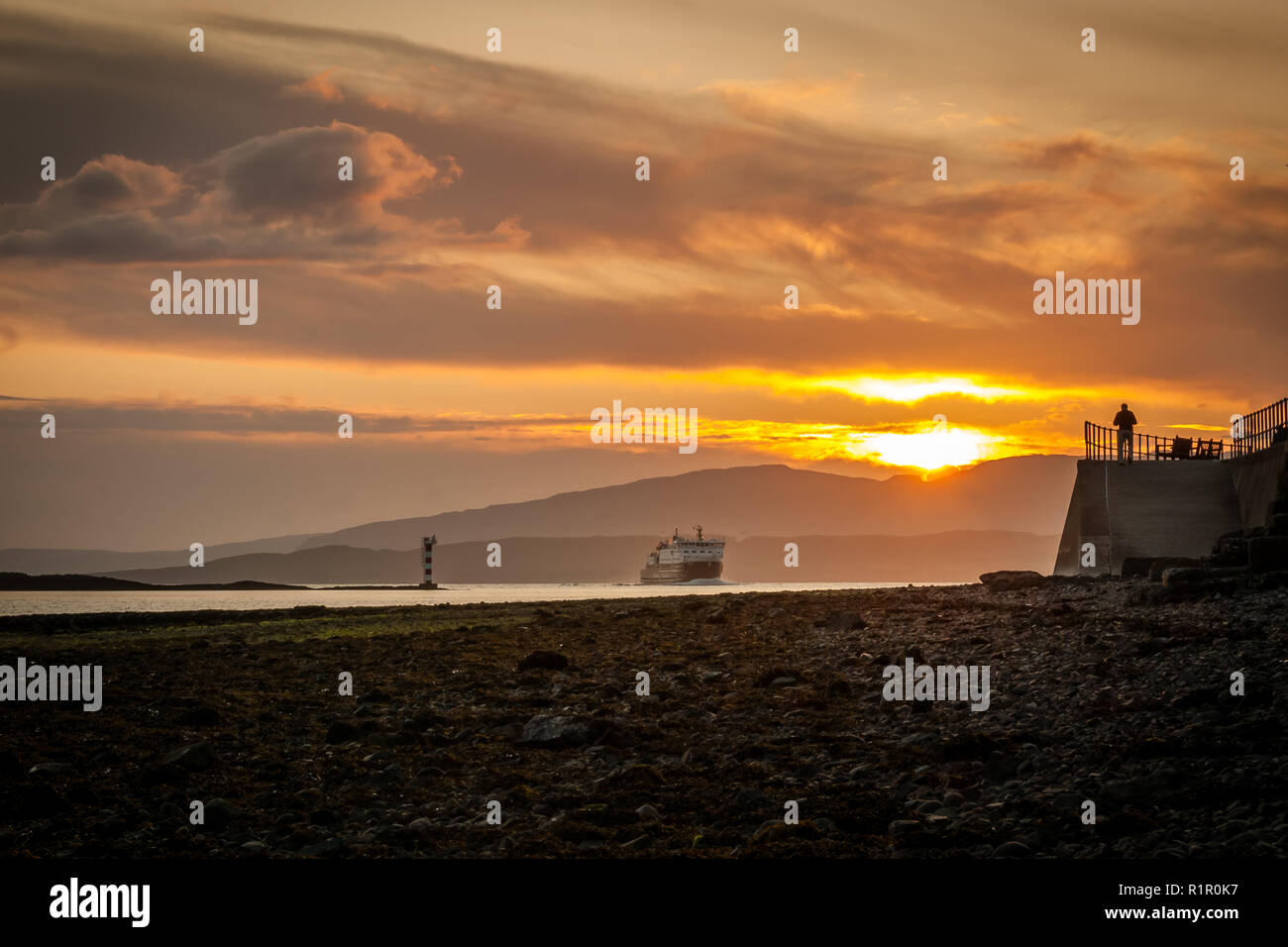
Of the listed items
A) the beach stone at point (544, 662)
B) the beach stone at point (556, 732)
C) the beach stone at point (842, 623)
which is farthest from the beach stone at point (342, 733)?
the beach stone at point (842, 623)

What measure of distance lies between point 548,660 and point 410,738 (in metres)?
7.46

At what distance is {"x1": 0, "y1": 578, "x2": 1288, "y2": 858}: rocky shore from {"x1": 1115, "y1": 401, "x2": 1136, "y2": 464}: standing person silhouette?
742 inches

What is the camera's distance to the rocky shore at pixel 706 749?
12.8m

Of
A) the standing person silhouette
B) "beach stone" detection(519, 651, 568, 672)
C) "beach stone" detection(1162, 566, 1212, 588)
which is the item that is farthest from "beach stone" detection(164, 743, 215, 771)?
→ the standing person silhouette

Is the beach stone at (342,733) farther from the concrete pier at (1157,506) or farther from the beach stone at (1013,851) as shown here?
the concrete pier at (1157,506)

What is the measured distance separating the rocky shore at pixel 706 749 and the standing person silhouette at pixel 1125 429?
742 inches

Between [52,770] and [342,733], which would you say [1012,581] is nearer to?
[342,733]

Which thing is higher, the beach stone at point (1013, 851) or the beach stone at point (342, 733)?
the beach stone at point (342, 733)

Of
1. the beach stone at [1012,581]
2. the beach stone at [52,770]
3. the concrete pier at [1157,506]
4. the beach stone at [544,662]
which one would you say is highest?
the concrete pier at [1157,506]

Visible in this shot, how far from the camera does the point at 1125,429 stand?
45.6 m

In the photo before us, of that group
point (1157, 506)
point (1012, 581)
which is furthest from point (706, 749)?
point (1157, 506)
